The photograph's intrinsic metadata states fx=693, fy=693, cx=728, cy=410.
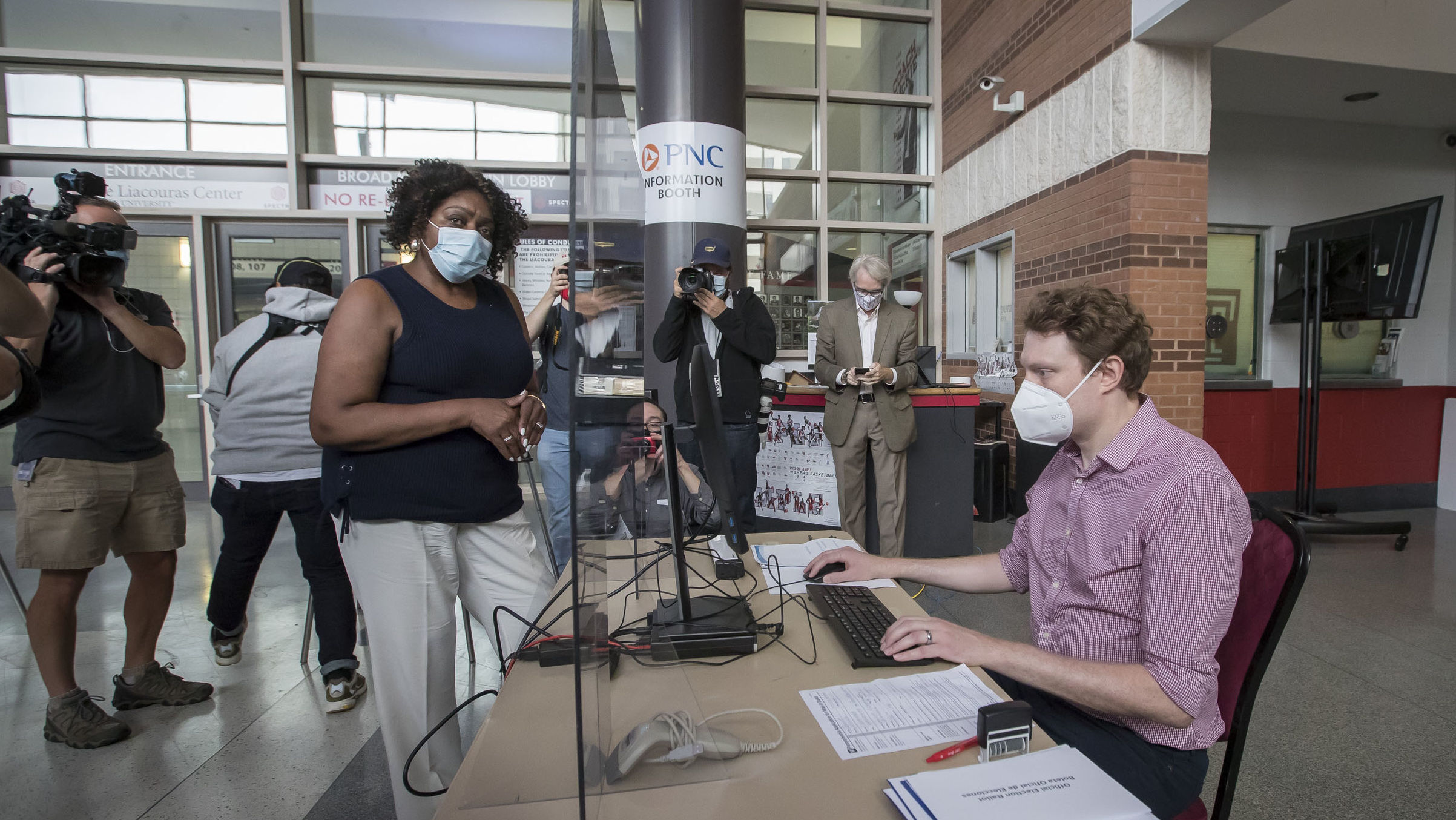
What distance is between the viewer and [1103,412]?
1104mm

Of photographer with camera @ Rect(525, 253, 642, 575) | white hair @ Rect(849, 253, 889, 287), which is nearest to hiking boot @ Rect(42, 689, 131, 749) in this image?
photographer with camera @ Rect(525, 253, 642, 575)

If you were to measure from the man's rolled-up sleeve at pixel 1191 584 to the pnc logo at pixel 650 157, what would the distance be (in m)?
3.43

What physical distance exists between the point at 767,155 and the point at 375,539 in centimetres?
512

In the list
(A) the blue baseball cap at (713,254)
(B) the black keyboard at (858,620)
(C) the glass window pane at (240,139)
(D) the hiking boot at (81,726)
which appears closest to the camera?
(B) the black keyboard at (858,620)

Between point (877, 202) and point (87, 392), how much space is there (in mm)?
5388

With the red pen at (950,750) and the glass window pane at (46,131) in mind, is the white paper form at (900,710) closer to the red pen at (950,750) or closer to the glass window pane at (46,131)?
the red pen at (950,750)

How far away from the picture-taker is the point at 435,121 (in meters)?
5.46

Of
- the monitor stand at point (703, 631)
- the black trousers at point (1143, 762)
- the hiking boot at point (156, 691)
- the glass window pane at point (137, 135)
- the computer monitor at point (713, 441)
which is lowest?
the hiking boot at point (156, 691)

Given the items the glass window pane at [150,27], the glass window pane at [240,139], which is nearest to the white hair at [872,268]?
the glass window pane at [240,139]

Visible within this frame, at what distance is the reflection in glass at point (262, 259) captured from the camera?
5223mm

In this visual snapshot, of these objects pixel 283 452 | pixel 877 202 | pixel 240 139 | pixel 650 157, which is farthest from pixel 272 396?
pixel 877 202

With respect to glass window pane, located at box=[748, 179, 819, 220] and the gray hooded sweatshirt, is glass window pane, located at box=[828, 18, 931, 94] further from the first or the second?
the gray hooded sweatshirt

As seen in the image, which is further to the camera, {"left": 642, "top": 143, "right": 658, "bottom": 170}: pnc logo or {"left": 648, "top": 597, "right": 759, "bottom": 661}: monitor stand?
{"left": 642, "top": 143, "right": 658, "bottom": 170}: pnc logo

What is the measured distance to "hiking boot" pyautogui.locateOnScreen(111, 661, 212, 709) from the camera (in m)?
2.13
